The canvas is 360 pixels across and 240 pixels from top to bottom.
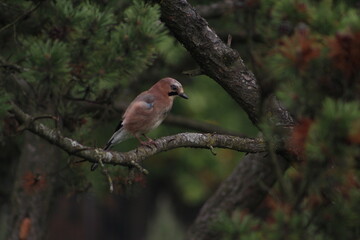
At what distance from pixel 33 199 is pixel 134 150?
8.58 feet

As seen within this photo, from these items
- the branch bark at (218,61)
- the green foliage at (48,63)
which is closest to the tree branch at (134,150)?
the branch bark at (218,61)

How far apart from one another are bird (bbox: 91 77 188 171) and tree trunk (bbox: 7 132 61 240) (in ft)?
3.84

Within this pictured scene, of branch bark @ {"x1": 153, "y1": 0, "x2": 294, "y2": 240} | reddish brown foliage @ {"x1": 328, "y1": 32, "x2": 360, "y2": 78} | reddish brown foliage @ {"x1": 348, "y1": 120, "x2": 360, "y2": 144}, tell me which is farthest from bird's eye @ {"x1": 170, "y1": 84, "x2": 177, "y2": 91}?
reddish brown foliage @ {"x1": 348, "y1": 120, "x2": 360, "y2": 144}

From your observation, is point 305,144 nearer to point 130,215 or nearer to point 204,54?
point 204,54

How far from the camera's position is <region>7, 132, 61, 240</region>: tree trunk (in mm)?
6297

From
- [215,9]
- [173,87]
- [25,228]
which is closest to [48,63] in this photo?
[173,87]

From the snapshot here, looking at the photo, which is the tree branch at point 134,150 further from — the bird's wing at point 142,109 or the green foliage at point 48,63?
the bird's wing at point 142,109

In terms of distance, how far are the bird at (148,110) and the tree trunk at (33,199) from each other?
46.0 inches

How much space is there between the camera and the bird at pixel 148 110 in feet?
17.4

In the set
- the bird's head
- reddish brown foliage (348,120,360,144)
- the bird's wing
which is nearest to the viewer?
reddish brown foliage (348,120,360,144)

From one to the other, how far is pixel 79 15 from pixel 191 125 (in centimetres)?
319

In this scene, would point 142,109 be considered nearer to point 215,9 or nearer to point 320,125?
point 215,9

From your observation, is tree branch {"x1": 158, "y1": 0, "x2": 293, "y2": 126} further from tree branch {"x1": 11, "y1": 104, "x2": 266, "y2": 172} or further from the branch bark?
tree branch {"x1": 11, "y1": 104, "x2": 266, "y2": 172}

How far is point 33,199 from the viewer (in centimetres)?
632
